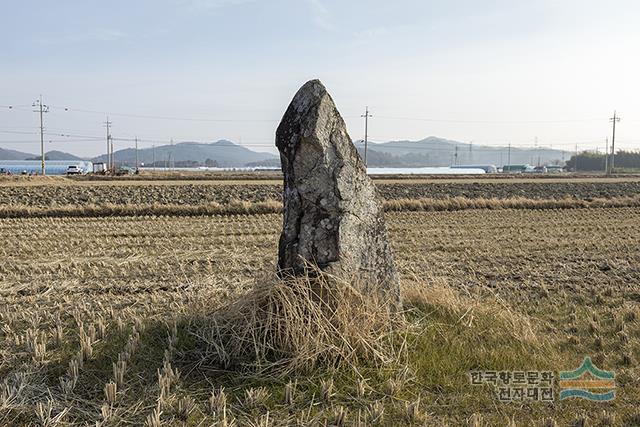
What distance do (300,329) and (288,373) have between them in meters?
0.38

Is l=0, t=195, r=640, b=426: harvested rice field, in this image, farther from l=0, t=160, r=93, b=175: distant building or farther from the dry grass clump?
l=0, t=160, r=93, b=175: distant building

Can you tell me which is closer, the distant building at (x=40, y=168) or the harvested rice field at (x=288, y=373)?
the harvested rice field at (x=288, y=373)

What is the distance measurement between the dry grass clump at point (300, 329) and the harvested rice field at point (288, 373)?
8 cm

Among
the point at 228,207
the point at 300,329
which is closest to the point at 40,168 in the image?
the point at 228,207

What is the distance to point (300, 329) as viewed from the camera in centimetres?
474

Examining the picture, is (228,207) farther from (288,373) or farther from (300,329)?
(288,373)

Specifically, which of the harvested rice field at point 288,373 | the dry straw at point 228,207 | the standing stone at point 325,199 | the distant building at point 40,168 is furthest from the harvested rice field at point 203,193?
the distant building at point 40,168

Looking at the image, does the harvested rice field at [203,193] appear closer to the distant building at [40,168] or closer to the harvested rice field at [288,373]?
the harvested rice field at [288,373]

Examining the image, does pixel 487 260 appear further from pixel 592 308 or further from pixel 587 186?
pixel 587 186

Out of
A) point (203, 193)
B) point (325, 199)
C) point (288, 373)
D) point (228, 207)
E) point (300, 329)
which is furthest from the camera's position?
point (203, 193)

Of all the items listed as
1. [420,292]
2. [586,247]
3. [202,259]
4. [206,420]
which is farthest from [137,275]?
[586,247]

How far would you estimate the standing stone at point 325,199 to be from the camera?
17.7 ft

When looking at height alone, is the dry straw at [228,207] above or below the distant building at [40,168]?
below

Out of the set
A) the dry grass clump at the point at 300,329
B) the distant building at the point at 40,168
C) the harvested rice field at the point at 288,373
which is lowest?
the harvested rice field at the point at 288,373
